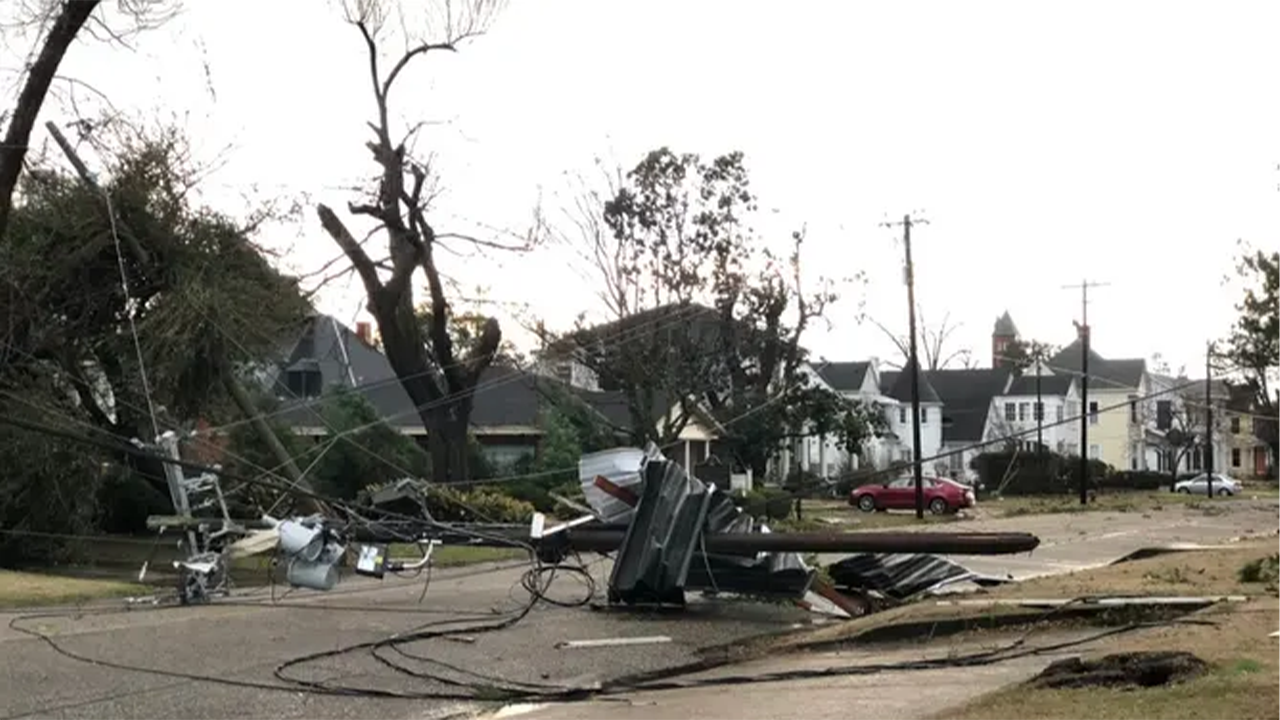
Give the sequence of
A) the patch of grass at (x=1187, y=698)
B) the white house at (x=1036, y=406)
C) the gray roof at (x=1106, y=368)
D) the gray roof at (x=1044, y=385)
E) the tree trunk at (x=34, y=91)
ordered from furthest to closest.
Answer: the gray roof at (x=1106, y=368), the gray roof at (x=1044, y=385), the white house at (x=1036, y=406), the tree trunk at (x=34, y=91), the patch of grass at (x=1187, y=698)

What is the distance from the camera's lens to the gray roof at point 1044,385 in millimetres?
94188

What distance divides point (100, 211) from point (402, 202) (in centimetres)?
990

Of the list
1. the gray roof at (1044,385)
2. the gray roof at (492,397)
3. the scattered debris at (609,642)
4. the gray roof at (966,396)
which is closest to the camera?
the scattered debris at (609,642)

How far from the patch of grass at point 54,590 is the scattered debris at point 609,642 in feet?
25.3

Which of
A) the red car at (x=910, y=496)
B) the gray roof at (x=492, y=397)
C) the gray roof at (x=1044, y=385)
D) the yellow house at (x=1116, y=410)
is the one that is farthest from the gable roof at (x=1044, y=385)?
the gray roof at (x=492, y=397)

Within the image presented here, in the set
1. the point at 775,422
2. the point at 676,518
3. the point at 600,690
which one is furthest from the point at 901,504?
the point at 600,690

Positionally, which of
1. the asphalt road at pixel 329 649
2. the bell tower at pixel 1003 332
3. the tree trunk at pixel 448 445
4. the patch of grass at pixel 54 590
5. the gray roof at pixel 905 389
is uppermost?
the bell tower at pixel 1003 332

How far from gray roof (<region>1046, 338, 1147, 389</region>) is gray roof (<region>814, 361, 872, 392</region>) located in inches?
741

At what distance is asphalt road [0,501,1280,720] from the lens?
988cm

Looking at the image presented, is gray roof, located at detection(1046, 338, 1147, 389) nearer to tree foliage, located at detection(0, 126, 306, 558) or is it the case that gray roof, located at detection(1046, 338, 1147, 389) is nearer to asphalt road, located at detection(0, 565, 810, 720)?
tree foliage, located at detection(0, 126, 306, 558)

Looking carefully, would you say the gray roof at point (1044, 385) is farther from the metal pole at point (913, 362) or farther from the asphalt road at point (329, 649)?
the asphalt road at point (329, 649)

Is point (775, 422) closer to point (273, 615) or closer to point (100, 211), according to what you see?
point (100, 211)

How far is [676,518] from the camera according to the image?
1480 cm

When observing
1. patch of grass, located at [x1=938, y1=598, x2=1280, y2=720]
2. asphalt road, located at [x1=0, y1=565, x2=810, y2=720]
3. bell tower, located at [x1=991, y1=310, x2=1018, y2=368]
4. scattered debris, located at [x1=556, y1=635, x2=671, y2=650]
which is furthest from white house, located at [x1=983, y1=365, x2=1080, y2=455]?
patch of grass, located at [x1=938, y1=598, x2=1280, y2=720]
